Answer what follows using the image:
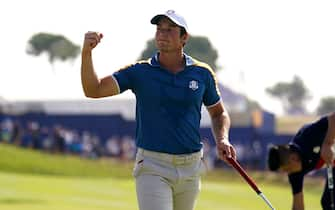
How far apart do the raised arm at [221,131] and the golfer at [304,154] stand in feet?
7.47

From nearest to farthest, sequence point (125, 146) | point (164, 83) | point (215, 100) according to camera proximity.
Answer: point (164, 83) → point (215, 100) → point (125, 146)

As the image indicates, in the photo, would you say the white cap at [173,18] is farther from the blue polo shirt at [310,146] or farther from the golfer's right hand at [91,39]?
the blue polo shirt at [310,146]

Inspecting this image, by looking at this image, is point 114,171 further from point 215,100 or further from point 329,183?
point 215,100

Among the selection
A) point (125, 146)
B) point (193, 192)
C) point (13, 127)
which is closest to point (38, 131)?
point (13, 127)

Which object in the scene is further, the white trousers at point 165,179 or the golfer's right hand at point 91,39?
the white trousers at point 165,179

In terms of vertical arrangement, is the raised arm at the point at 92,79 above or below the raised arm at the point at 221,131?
above

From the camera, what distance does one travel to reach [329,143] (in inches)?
384

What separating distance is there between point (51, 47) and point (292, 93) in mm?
36085

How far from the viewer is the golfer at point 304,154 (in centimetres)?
980

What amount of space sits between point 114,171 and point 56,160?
2.20 m

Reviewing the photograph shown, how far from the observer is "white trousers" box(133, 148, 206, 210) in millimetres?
7004

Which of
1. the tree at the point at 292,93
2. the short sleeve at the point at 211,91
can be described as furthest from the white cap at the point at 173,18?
the tree at the point at 292,93

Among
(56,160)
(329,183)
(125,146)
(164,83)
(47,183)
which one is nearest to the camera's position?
(164,83)

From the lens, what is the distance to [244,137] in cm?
4078
